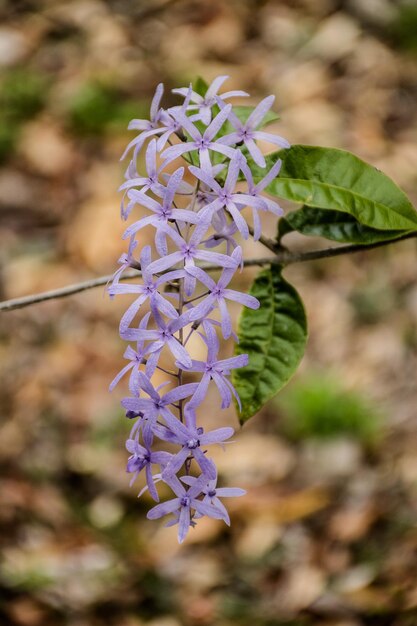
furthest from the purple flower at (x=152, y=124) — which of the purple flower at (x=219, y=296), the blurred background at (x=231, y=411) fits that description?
the blurred background at (x=231, y=411)

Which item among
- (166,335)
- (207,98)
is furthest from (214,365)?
(207,98)

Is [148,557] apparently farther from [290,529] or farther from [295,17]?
[295,17]

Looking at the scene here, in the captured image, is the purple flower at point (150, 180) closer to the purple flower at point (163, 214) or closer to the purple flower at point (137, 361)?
the purple flower at point (163, 214)

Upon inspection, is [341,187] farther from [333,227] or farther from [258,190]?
[258,190]

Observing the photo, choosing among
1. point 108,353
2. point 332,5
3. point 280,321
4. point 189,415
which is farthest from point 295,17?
point 189,415

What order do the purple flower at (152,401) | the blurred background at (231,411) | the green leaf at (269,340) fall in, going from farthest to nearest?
the blurred background at (231,411) < the green leaf at (269,340) < the purple flower at (152,401)

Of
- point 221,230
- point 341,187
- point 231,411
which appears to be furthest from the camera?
point 231,411

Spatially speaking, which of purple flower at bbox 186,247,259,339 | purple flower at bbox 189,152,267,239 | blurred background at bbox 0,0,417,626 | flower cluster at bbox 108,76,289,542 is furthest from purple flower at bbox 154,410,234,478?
blurred background at bbox 0,0,417,626
